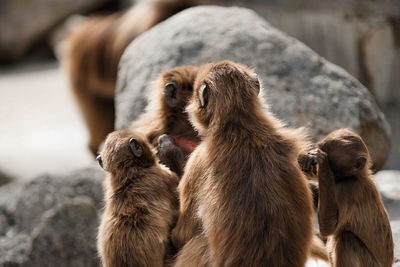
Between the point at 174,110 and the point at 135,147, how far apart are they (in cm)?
57

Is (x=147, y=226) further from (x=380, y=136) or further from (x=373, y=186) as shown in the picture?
(x=380, y=136)

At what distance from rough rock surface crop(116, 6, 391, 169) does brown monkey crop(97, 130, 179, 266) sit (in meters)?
1.42

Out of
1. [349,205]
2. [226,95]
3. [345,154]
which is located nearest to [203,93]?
[226,95]

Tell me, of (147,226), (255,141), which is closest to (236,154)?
(255,141)

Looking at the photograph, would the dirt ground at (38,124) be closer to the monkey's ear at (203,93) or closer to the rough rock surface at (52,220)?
the rough rock surface at (52,220)

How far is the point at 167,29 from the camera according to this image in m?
5.14

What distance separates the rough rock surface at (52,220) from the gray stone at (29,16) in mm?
9331

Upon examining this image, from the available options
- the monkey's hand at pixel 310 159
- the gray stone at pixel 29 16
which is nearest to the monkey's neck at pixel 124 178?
the monkey's hand at pixel 310 159

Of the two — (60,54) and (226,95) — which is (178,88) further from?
(60,54)

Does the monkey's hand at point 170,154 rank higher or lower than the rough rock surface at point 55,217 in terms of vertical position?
higher

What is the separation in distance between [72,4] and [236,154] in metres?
11.4

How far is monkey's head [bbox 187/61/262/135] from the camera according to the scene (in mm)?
3045

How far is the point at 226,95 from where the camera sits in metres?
3.05

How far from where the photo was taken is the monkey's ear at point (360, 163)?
2.96 metres
